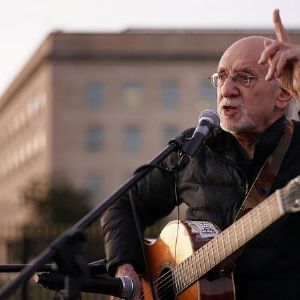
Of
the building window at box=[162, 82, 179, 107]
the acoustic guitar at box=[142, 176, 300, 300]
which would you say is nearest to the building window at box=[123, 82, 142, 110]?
the building window at box=[162, 82, 179, 107]

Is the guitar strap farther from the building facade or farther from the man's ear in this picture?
the building facade

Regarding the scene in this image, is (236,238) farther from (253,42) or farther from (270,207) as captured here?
(253,42)

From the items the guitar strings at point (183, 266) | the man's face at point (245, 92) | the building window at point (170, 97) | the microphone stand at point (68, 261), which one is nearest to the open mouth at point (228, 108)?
the man's face at point (245, 92)

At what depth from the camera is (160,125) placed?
72.4m

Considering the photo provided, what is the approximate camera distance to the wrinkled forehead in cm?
559

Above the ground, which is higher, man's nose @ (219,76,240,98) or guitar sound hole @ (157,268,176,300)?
man's nose @ (219,76,240,98)

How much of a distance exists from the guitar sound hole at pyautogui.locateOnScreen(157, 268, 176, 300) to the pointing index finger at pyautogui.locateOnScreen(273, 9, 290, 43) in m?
1.28

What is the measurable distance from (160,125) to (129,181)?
2669 inches

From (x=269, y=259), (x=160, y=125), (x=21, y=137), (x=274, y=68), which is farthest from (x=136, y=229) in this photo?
(x=21, y=137)

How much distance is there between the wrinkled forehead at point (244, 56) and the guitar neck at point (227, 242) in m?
1.03

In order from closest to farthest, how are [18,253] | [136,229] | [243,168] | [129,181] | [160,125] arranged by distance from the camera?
1. [129,181]
2. [243,168]
3. [136,229]
4. [18,253]
5. [160,125]

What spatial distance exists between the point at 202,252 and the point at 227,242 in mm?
249

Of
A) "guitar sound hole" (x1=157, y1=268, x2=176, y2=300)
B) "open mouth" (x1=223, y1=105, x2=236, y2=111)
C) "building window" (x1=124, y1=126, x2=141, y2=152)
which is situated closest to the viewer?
"guitar sound hole" (x1=157, y1=268, x2=176, y2=300)

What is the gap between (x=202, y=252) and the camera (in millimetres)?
5078
